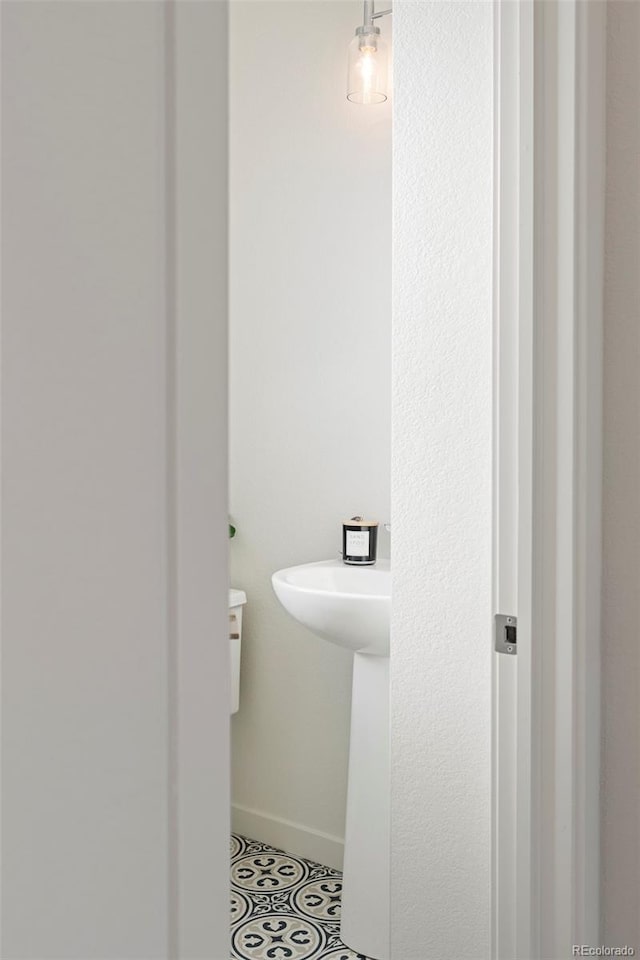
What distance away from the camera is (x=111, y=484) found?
0.42 m

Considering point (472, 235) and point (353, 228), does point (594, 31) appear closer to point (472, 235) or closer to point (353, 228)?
point (472, 235)

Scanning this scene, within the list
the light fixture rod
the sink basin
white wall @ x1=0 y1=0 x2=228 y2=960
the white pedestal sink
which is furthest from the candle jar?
white wall @ x1=0 y1=0 x2=228 y2=960

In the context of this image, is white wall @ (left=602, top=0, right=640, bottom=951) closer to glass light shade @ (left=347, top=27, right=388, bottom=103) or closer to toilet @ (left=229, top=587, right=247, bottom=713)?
glass light shade @ (left=347, top=27, right=388, bottom=103)

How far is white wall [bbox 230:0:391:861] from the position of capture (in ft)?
7.41

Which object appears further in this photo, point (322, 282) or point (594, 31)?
point (322, 282)

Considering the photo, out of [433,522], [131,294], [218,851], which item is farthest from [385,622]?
[131,294]

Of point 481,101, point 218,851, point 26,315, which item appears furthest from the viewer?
point 481,101

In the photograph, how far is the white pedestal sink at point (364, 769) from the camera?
1882 mm

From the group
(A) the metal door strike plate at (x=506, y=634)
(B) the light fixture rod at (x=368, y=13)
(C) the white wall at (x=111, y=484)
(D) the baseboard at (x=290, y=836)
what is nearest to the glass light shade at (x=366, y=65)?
(B) the light fixture rod at (x=368, y=13)

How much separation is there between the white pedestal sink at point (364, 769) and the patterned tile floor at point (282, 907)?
8 cm

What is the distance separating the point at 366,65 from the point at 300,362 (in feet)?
2.53

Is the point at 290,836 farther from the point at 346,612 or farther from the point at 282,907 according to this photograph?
the point at 346,612

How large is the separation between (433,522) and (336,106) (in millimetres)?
1442

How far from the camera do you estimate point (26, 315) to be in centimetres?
38
